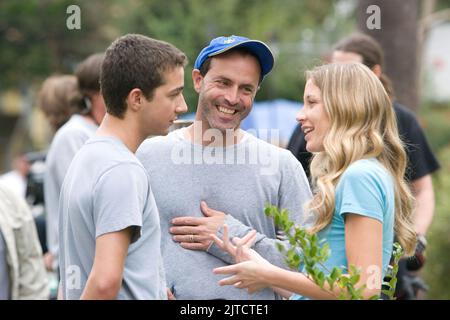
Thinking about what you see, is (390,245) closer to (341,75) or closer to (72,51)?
(341,75)

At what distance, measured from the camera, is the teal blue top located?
3.40 metres

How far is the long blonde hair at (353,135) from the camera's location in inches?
140

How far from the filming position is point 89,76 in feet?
19.5

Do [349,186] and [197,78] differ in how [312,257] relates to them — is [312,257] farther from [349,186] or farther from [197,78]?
[197,78]

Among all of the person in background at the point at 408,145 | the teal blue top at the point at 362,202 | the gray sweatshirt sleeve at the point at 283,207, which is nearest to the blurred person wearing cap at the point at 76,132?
the person in background at the point at 408,145

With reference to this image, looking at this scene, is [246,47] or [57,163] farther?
[57,163]

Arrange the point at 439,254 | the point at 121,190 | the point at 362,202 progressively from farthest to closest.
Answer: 1. the point at 439,254
2. the point at 362,202
3. the point at 121,190

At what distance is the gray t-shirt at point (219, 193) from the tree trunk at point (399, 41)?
15.0ft

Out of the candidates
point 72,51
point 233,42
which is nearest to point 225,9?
point 72,51

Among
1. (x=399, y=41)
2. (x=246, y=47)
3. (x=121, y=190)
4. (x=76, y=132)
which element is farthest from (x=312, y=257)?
(x=399, y=41)

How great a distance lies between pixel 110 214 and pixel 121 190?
91 millimetres

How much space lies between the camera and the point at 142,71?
11.4ft

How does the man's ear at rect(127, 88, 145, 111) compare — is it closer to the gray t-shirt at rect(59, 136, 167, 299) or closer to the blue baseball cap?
the gray t-shirt at rect(59, 136, 167, 299)

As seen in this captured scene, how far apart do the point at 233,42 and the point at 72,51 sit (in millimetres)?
26044
